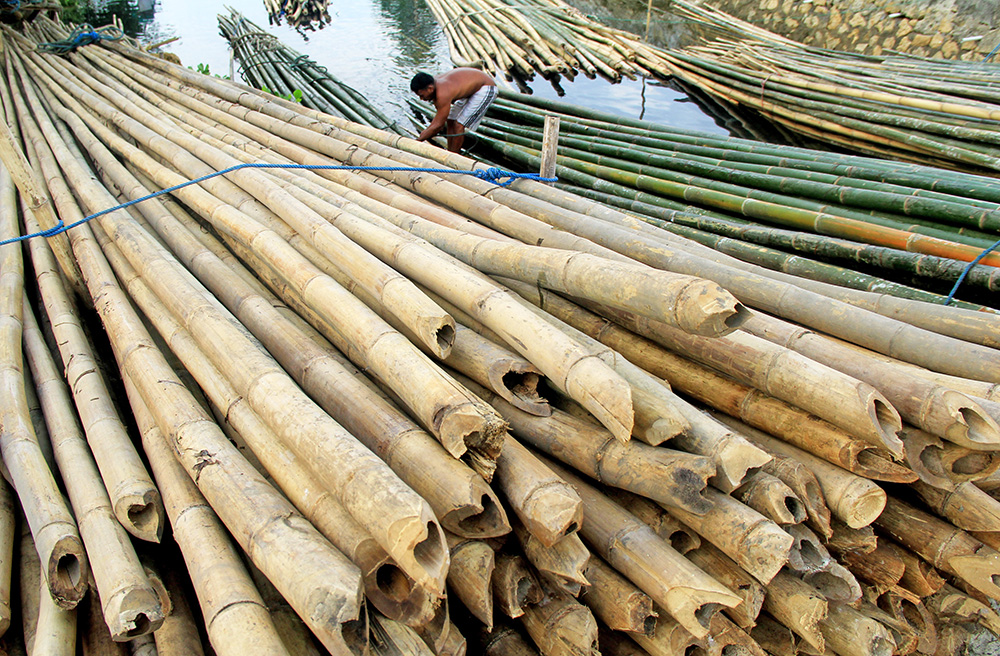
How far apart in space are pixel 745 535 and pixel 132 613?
1834 mm

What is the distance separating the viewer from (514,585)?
186 centimetres

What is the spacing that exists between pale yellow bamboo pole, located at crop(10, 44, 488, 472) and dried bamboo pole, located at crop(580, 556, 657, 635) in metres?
0.70

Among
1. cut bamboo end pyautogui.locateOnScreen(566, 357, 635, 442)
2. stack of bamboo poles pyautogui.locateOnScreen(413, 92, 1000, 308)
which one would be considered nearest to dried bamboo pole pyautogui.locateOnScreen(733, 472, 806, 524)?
cut bamboo end pyautogui.locateOnScreen(566, 357, 635, 442)

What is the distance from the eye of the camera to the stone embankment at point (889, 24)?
8.27 m

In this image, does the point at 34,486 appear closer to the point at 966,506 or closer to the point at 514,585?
the point at 514,585

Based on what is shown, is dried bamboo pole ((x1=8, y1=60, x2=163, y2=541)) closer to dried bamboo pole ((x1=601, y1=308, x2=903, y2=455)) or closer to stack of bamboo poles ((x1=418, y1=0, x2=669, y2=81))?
dried bamboo pole ((x1=601, y1=308, x2=903, y2=455))

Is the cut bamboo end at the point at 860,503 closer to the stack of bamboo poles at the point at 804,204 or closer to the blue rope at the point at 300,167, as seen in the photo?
the stack of bamboo poles at the point at 804,204

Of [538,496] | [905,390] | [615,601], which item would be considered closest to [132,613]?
[538,496]

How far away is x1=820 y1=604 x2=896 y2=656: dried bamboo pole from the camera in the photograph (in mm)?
2012

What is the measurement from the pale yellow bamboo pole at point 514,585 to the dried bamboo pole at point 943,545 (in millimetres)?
1370

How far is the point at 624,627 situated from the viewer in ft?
6.14

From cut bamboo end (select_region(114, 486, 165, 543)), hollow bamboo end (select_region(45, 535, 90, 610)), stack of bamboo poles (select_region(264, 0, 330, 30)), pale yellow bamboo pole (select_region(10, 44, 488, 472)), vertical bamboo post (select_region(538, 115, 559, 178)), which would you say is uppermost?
stack of bamboo poles (select_region(264, 0, 330, 30))

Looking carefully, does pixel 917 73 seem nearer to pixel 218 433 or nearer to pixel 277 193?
pixel 277 193

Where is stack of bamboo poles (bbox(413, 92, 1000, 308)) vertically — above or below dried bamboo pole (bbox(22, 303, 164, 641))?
above
